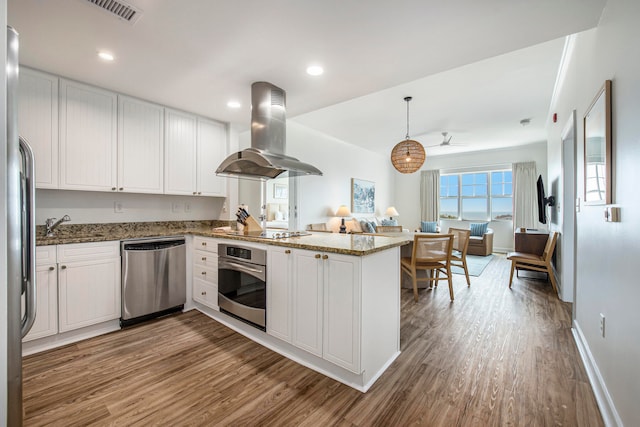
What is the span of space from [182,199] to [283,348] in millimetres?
2478

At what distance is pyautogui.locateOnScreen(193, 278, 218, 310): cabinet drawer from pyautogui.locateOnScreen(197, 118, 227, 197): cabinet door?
3.90ft

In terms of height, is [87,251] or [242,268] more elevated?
→ [87,251]

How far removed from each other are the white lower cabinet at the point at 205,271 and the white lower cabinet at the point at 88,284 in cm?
71

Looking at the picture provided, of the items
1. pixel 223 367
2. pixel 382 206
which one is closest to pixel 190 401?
pixel 223 367

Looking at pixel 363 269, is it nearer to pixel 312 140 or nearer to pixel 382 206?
pixel 312 140

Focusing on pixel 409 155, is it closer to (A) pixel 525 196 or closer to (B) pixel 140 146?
(B) pixel 140 146

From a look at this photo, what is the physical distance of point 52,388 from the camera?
5.81ft

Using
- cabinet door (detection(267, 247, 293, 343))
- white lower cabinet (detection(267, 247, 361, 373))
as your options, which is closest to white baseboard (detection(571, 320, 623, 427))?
white lower cabinet (detection(267, 247, 361, 373))

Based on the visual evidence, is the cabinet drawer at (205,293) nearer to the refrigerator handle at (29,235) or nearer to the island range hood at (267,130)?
the island range hood at (267,130)

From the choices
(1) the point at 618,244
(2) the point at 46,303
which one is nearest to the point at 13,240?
(2) the point at 46,303

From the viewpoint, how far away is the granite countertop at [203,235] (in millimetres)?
1884

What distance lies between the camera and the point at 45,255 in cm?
224

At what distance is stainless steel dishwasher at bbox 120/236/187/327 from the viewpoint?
265cm

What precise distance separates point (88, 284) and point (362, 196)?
5.77m
